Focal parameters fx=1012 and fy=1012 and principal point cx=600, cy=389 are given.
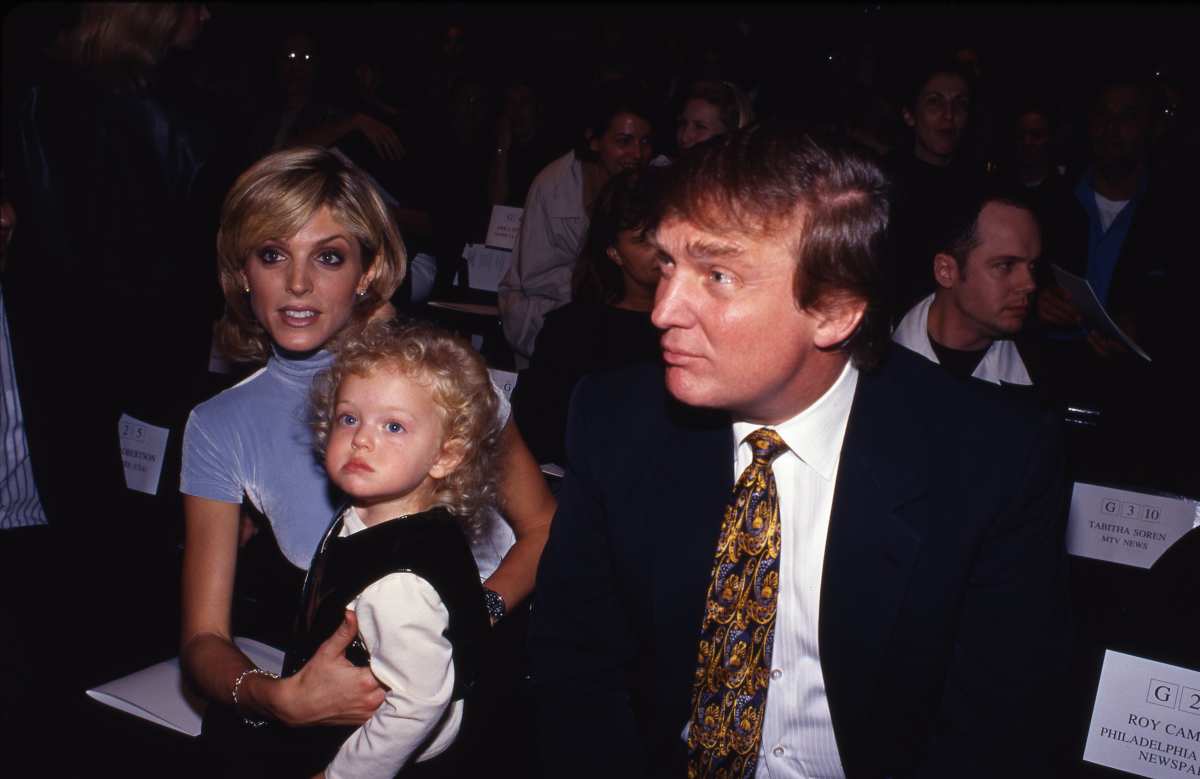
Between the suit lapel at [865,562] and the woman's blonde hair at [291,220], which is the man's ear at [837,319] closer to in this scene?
the suit lapel at [865,562]

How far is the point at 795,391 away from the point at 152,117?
2405 mm

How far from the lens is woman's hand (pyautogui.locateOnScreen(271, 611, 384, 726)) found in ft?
5.36

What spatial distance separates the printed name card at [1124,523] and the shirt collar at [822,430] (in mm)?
1116

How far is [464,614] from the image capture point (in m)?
1.65

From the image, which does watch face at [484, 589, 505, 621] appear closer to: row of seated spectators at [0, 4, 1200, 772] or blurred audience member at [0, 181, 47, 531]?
row of seated spectators at [0, 4, 1200, 772]

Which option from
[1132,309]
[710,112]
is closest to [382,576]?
[710,112]

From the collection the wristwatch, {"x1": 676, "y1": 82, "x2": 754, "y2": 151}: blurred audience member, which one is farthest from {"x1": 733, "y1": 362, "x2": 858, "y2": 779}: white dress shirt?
{"x1": 676, "y1": 82, "x2": 754, "y2": 151}: blurred audience member

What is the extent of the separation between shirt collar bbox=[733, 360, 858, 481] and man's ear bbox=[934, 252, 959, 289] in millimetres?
1730

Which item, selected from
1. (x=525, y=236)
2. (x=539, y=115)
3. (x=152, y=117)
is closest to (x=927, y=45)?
(x=539, y=115)

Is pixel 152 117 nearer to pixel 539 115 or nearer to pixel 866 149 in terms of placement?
pixel 866 149

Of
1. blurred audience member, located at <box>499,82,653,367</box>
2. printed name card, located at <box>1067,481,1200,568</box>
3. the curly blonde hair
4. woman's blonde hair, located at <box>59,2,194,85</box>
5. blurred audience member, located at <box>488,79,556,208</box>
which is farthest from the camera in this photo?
blurred audience member, located at <box>488,79,556,208</box>

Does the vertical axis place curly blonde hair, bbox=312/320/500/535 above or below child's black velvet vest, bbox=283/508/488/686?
above

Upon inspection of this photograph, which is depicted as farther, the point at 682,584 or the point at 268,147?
the point at 268,147

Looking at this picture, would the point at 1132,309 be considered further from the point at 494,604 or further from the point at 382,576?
the point at 382,576
